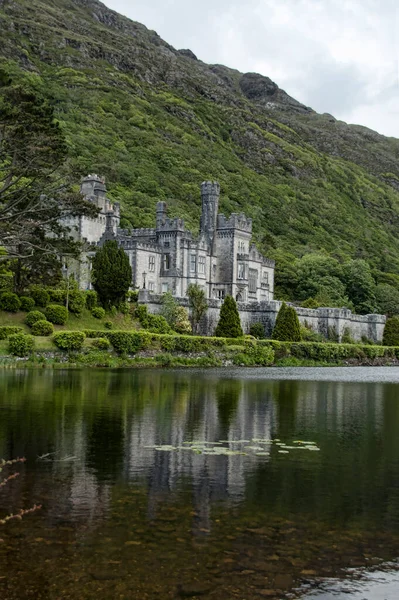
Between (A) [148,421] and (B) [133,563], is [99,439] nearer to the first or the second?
(A) [148,421]

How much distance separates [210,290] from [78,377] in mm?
43553

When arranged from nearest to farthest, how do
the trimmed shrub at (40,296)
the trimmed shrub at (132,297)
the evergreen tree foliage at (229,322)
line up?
the trimmed shrub at (40,296), the trimmed shrub at (132,297), the evergreen tree foliage at (229,322)

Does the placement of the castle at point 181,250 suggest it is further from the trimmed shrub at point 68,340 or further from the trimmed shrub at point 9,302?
the trimmed shrub at point 68,340

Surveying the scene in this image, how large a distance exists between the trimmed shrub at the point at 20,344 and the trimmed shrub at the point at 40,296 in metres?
7.37

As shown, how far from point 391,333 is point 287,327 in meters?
21.1

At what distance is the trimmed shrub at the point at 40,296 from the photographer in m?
52.0

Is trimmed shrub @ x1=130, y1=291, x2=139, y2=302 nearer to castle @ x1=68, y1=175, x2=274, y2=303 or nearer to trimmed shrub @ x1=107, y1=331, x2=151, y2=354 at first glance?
castle @ x1=68, y1=175, x2=274, y2=303

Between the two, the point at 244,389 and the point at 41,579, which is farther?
the point at 244,389

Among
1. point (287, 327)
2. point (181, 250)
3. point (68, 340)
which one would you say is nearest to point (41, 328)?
point (68, 340)

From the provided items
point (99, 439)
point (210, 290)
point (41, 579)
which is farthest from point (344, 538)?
point (210, 290)

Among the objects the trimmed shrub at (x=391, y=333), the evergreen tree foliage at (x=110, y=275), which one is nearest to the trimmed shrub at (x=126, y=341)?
the evergreen tree foliage at (x=110, y=275)

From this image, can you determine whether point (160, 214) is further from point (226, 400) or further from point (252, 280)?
point (226, 400)

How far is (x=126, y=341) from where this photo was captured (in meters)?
50.1

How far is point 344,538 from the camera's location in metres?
10.4
